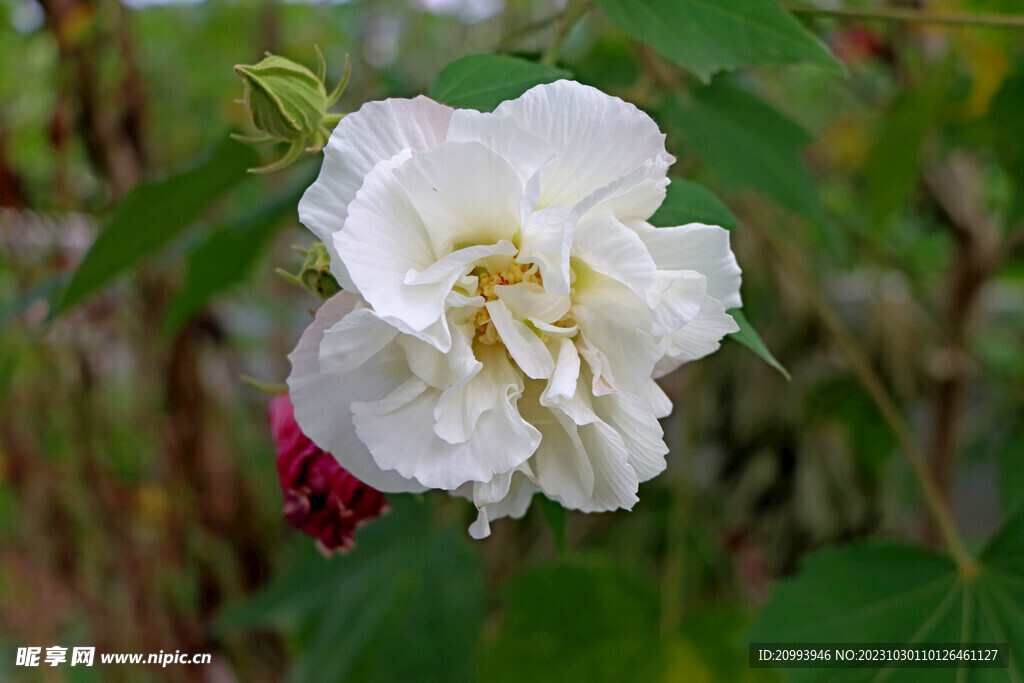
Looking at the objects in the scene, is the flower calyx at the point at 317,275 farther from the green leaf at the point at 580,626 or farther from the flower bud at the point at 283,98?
the green leaf at the point at 580,626

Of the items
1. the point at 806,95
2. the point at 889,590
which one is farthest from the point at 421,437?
the point at 806,95

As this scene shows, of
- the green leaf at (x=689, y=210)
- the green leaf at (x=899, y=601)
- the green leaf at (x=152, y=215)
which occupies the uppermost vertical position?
the green leaf at (x=689, y=210)

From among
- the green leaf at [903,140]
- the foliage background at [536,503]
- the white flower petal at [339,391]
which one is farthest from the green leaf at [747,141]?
the white flower petal at [339,391]

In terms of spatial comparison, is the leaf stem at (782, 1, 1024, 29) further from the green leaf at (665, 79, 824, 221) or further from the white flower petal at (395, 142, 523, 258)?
the white flower petal at (395, 142, 523, 258)

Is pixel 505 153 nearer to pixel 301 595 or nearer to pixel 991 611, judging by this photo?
pixel 991 611

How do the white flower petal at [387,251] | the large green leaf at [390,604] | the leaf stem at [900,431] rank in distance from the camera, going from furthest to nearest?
the large green leaf at [390,604] < the leaf stem at [900,431] < the white flower petal at [387,251]

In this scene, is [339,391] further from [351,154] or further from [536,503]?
[536,503]
